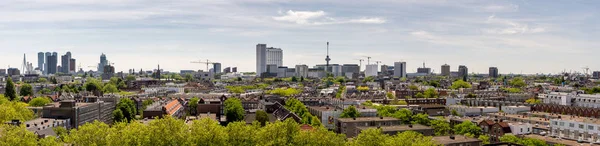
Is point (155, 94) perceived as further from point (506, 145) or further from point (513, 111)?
point (506, 145)

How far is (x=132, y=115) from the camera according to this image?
66000mm

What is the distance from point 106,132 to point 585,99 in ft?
228

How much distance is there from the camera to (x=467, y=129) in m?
48.9

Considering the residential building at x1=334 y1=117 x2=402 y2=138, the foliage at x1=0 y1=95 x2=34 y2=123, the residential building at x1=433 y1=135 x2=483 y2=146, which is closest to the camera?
the residential building at x1=433 y1=135 x2=483 y2=146

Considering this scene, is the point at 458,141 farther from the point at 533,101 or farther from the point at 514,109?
the point at 533,101

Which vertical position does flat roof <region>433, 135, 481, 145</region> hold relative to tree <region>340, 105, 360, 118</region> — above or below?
below

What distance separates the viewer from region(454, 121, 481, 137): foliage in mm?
48750

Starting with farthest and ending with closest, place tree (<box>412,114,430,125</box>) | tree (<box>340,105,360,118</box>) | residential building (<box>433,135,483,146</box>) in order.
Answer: tree (<box>340,105,360,118</box>), tree (<box>412,114,430,125</box>), residential building (<box>433,135,483,146</box>)

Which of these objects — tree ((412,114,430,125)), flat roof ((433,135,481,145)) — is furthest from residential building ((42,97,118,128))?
flat roof ((433,135,481,145))

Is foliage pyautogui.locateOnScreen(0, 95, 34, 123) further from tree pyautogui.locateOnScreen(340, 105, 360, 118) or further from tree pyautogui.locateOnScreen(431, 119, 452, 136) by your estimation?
tree pyautogui.locateOnScreen(431, 119, 452, 136)

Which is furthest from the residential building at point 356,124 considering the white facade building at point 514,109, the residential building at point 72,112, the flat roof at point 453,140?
the residential building at point 72,112

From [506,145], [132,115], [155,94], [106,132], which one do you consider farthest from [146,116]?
[155,94]

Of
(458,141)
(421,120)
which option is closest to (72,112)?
(421,120)

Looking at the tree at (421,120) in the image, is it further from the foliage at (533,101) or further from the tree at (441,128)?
the foliage at (533,101)
